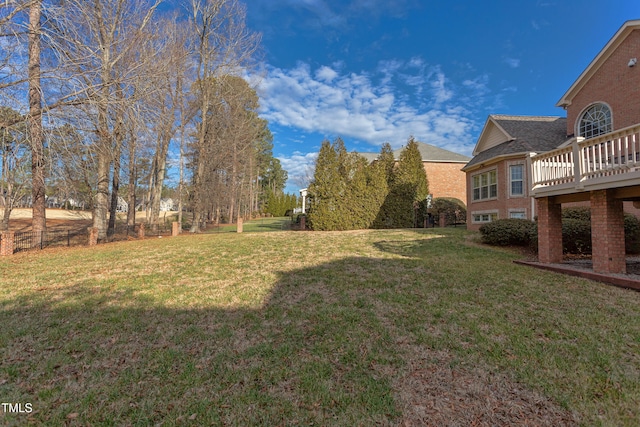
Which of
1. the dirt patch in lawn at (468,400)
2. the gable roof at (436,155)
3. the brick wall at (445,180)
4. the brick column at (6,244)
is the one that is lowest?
the dirt patch in lawn at (468,400)

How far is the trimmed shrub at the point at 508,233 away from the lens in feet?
29.8

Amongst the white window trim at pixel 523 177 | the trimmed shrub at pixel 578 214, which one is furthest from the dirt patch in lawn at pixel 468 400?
the white window trim at pixel 523 177

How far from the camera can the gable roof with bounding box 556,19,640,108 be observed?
1038cm

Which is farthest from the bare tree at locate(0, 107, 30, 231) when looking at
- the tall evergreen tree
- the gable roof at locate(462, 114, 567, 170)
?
the gable roof at locate(462, 114, 567, 170)

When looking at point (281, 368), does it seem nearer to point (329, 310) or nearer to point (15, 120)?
point (329, 310)

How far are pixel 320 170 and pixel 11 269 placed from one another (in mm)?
12315

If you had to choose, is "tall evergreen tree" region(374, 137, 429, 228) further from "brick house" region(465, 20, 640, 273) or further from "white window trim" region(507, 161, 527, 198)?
"brick house" region(465, 20, 640, 273)

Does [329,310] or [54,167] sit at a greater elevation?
[54,167]

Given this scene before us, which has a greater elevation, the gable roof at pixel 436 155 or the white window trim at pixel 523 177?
the gable roof at pixel 436 155

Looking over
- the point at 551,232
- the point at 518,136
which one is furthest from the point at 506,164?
the point at 551,232

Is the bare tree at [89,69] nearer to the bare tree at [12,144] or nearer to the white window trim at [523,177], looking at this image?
the bare tree at [12,144]

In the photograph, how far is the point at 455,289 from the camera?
489cm

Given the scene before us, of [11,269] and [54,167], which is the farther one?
[54,167]

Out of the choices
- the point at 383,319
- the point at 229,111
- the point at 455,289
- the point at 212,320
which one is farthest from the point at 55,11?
the point at 229,111
